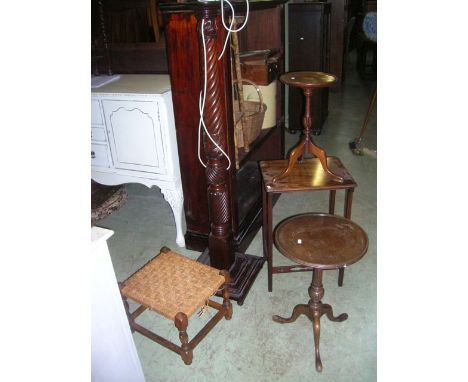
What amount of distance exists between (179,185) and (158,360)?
986 mm

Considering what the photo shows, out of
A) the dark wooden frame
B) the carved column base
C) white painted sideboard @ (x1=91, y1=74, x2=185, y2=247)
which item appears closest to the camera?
the dark wooden frame

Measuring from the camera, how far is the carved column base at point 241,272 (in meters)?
2.08

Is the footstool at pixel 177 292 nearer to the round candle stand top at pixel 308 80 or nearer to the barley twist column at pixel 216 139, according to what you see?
the barley twist column at pixel 216 139

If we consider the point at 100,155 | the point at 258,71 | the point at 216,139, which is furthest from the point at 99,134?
the point at 258,71

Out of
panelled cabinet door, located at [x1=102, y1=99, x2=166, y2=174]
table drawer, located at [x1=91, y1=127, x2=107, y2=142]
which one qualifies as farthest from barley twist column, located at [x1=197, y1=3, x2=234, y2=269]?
table drawer, located at [x1=91, y1=127, x2=107, y2=142]

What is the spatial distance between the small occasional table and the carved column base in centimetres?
31

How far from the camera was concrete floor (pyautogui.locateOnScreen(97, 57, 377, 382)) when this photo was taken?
1685 millimetres

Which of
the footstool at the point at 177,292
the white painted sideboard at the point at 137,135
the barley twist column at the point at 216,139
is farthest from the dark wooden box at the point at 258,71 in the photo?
the footstool at the point at 177,292

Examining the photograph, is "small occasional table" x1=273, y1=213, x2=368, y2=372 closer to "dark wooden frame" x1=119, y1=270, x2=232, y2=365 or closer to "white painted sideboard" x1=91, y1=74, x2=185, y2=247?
"dark wooden frame" x1=119, y1=270, x2=232, y2=365

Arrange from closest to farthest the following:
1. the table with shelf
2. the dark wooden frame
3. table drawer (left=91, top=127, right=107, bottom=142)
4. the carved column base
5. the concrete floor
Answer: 1. the dark wooden frame
2. the concrete floor
3. the table with shelf
4. the carved column base
5. table drawer (left=91, top=127, right=107, bottom=142)

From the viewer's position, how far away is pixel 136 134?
2.31 m
